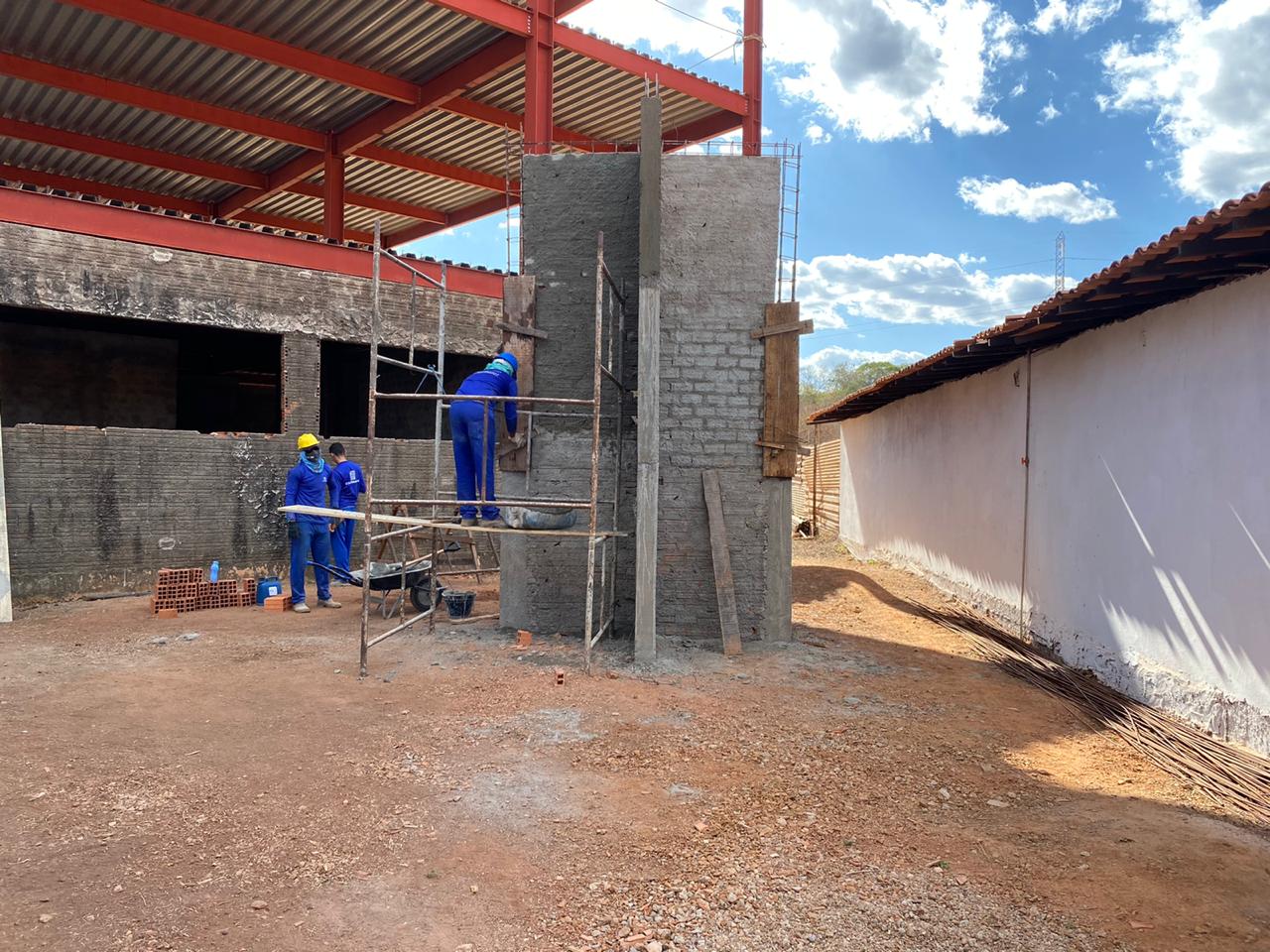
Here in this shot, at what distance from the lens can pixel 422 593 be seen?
9.59 meters

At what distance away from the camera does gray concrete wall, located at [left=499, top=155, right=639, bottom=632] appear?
8.34 metres

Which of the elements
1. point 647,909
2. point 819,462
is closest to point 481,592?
point 647,909

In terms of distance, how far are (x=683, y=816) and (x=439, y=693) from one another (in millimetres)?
2764

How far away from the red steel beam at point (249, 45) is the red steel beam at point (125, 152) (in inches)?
231

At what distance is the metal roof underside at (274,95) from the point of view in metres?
12.3

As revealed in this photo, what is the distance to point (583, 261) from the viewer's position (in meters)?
8.42

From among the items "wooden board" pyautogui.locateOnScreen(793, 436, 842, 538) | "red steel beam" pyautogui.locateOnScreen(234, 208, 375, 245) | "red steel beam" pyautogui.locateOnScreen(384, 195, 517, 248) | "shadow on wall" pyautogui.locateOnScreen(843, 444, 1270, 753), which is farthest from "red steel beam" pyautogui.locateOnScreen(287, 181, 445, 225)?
"shadow on wall" pyautogui.locateOnScreen(843, 444, 1270, 753)

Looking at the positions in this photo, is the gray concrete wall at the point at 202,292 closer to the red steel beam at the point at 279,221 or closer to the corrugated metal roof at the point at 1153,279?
the corrugated metal roof at the point at 1153,279

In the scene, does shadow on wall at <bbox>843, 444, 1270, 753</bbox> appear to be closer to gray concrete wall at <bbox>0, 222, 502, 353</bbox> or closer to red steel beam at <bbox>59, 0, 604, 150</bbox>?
red steel beam at <bbox>59, 0, 604, 150</bbox>

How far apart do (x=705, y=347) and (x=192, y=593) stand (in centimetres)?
673

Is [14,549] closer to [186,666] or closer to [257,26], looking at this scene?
Result: [186,666]

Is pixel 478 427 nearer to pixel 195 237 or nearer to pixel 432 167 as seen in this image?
pixel 195 237

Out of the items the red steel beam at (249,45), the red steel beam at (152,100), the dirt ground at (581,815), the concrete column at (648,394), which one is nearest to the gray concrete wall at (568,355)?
the concrete column at (648,394)

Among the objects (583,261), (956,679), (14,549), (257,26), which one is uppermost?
(257,26)
